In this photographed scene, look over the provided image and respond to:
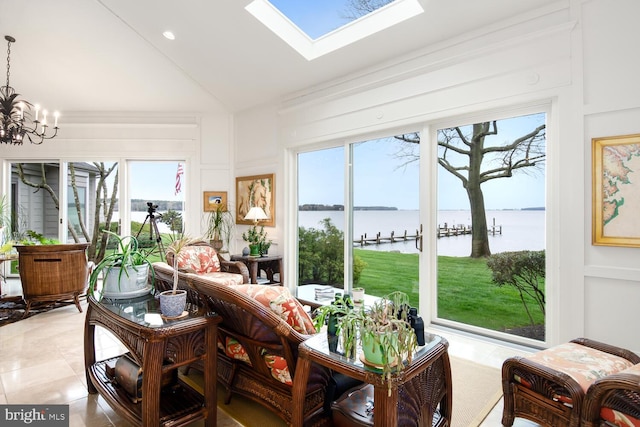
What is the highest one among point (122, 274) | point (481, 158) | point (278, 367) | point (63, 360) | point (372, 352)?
point (481, 158)

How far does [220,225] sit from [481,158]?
411 centimetres

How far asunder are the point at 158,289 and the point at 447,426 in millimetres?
2129

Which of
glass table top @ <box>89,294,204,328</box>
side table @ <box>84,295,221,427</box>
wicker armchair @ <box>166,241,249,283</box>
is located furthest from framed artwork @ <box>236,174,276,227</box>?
side table @ <box>84,295,221,427</box>

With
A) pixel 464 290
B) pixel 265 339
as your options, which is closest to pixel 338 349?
pixel 265 339

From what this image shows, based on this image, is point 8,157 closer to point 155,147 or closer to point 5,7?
point 155,147

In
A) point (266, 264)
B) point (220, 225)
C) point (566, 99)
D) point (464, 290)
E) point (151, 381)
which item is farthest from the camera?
point (220, 225)

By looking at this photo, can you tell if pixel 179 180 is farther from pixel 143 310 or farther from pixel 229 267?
pixel 143 310

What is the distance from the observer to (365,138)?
4184 mm

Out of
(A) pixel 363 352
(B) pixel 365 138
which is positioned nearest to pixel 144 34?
(B) pixel 365 138

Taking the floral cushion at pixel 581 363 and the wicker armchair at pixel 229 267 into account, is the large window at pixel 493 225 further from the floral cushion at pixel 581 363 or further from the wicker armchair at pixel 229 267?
the wicker armchair at pixel 229 267

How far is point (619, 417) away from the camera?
1.52 metres

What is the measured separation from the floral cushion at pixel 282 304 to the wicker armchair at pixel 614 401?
52.8 inches

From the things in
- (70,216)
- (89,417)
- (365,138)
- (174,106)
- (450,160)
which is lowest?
(89,417)

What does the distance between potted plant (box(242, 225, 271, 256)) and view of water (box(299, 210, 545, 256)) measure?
110cm
